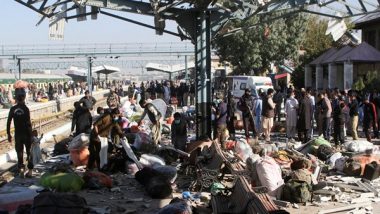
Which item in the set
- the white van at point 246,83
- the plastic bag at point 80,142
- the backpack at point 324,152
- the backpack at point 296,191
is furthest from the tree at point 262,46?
the backpack at point 296,191

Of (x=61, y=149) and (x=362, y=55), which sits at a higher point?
(x=362, y=55)

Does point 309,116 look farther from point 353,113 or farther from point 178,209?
point 178,209

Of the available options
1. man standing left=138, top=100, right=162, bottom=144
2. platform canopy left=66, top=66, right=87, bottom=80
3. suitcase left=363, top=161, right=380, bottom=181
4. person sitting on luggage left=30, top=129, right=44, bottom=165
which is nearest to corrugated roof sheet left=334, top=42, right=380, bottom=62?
man standing left=138, top=100, right=162, bottom=144

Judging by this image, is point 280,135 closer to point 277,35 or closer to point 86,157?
point 86,157

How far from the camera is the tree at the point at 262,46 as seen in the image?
42438 mm

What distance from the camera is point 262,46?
43062 mm

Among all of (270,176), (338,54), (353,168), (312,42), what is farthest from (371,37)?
(270,176)

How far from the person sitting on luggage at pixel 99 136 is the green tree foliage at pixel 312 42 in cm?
2845

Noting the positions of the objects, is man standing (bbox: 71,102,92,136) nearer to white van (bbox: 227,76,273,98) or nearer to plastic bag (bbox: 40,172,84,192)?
plastic bag (bbox: 40,172,84,192)

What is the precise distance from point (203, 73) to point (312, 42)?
34536 millimetres

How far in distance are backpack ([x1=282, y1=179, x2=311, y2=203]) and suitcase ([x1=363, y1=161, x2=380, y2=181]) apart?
2321 millimetres

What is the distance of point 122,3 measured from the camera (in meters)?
12.7

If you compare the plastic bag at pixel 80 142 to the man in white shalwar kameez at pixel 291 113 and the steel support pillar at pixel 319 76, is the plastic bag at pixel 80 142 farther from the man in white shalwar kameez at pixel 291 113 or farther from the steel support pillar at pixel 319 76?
the steel support pillar at pixel 319 76

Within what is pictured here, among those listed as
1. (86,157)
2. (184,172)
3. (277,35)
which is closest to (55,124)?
(86,157)
